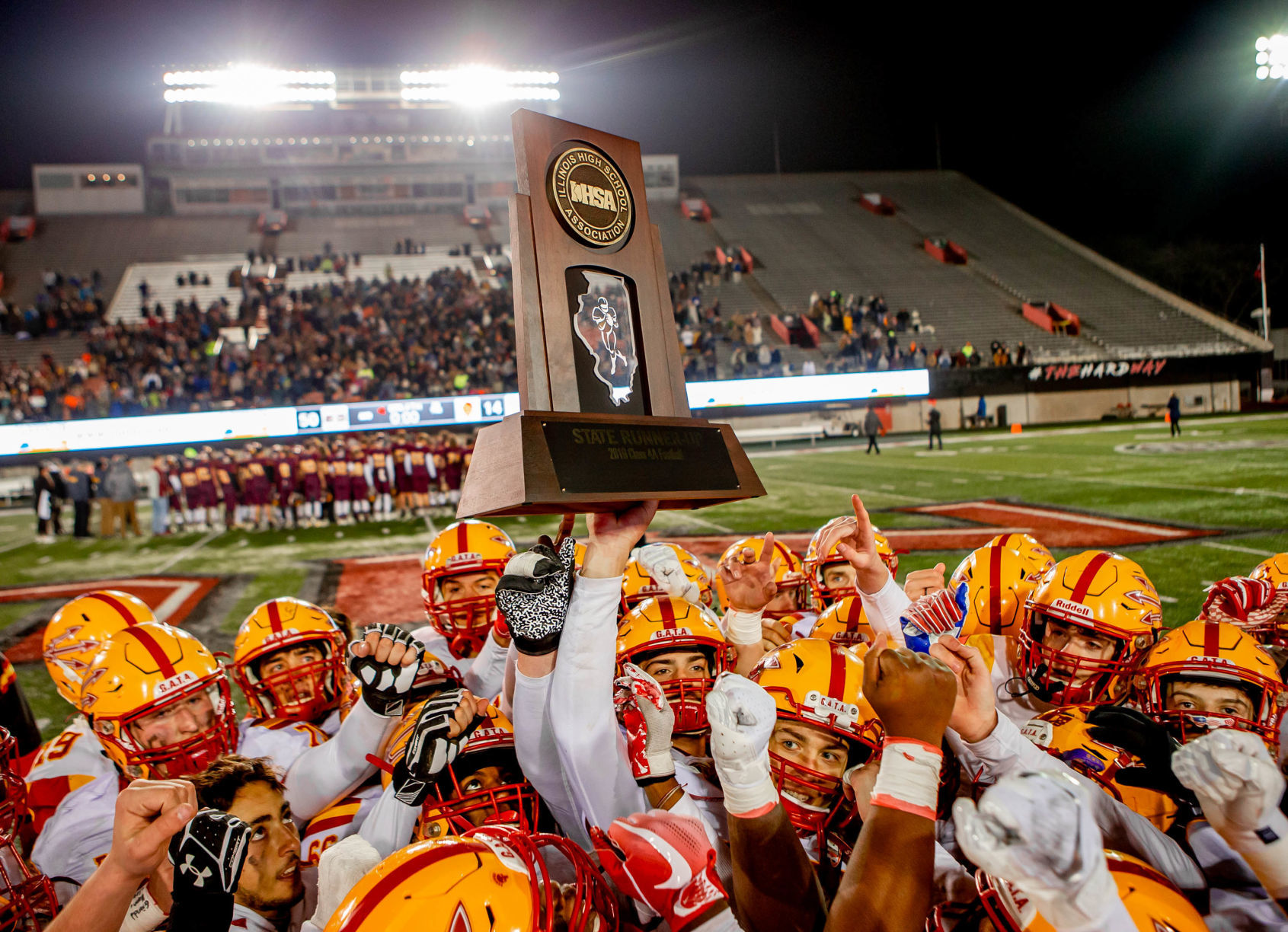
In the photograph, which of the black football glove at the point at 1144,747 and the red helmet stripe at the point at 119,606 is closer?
the black football glove at the point at 1144,747

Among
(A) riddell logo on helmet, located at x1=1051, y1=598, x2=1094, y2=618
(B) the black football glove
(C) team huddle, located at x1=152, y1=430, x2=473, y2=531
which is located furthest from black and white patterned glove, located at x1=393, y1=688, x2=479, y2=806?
(C) team huddle, located at x1=152, y1=430, x2=473, y2=531

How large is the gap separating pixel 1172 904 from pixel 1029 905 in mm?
352

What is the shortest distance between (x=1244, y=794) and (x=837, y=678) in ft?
3.58

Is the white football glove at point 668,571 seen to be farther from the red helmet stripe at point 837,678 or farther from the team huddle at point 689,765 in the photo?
the red helmet stripe at point 837,678

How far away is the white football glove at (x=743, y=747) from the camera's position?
187cm

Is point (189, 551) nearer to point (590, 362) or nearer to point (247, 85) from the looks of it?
point (590, 362)

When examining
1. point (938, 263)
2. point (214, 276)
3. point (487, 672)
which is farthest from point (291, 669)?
point (938, 263)

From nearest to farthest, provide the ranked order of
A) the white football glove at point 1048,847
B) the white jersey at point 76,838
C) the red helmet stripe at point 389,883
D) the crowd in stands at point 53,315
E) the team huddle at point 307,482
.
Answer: the white football glove at point 1048,847 < the red helmet stripe at point 389,883 < the white jersey at point 76,838 < the team huddle at point 307,482 < the crowd in stands at point 53,315

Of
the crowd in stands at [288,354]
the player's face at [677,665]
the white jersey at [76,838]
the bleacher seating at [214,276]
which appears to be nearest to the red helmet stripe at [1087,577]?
the player's face at [677,665]

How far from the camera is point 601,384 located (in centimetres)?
251

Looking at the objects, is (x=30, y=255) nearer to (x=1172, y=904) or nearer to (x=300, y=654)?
(x=300, y=654)

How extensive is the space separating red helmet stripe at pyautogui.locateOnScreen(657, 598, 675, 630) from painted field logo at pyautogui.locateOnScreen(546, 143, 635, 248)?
153 centimetres

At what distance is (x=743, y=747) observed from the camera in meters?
1.86

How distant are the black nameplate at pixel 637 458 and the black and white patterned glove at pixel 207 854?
3.75 ft
